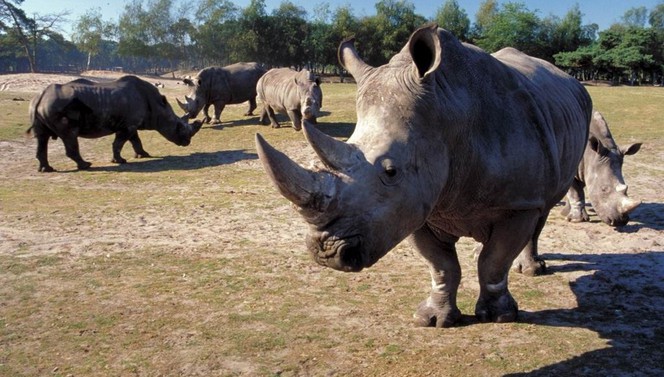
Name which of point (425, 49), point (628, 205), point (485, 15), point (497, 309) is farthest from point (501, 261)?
point (485, 15)

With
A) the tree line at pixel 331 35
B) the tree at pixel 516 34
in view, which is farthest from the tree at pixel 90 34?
the tree at pixel 516 34

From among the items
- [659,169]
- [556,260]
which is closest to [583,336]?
[556,260]

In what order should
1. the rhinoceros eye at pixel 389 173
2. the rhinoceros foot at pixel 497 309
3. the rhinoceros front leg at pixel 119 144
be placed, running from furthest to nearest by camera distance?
1. the rhinoceros front leg at pixel 119 144
2. the rhinoceros foot at pixel 497 309
3. the rhinoceros eye at pixel 389 173

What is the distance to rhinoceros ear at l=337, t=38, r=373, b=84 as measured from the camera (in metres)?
4.22

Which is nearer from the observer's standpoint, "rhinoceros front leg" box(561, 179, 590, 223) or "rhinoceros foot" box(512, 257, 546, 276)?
"rhinoceros foot" box(512, 257, 546, 276)

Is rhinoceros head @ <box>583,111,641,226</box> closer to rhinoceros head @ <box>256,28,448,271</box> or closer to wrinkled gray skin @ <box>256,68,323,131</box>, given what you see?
rhinoceros head @ <box>256,28,448,271</box>

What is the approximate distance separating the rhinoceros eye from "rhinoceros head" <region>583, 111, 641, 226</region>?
17.0ft

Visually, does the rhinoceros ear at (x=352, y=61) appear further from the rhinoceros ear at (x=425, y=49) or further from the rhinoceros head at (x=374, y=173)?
the rhinoceros ear at (x=425, y=49)

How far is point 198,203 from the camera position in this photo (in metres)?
9.67

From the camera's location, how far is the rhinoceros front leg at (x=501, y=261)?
4.36 m

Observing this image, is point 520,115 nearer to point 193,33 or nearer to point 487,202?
point 487,202

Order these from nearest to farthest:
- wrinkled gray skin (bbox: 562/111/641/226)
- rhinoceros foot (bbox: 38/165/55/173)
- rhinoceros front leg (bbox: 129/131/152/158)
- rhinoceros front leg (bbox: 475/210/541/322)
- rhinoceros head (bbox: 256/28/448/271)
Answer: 1. rhinoceros head (bbox: 256/28/448/271)
2. rhinoceros front leg (bbox: 475/210/541/322)
3. wrinkled gray skin (bbox: 562/111/641/226)
4. rhinoceros foot (bbox: 38/165/55/173)
5. rhinoceros front leg (bbox: 129/131/152/158)

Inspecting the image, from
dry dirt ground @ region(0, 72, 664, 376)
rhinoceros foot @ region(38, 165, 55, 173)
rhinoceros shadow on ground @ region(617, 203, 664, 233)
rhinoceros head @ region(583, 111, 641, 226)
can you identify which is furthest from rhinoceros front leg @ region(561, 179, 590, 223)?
rhinoceros foot @ region(38, 165, 55, 173)

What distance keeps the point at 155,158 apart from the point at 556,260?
33.6 ft
